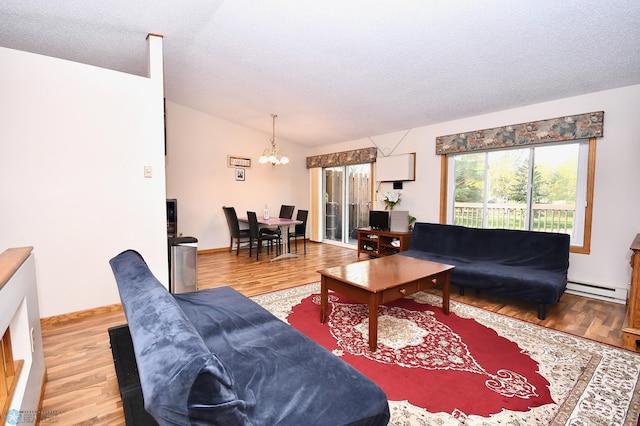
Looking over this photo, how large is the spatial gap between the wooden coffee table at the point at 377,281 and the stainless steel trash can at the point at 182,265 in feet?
5.20

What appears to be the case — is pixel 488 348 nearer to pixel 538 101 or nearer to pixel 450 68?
pixel 450 68

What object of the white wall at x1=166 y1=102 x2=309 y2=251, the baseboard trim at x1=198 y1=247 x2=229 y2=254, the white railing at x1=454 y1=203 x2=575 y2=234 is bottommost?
the baseboard trim at x1=198 y1=247 x2=229 y2=254

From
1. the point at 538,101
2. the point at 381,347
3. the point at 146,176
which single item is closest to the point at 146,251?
the point at 146,176

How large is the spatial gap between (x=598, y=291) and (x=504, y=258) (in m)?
0.99

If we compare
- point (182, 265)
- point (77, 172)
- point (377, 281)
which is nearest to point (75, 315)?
point (182, 265)

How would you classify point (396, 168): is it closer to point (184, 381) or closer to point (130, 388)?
point (130, 388)

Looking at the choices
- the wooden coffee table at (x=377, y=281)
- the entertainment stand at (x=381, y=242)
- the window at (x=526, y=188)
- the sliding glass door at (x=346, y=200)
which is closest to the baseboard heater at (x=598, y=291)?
the window at (x=526, y=188)

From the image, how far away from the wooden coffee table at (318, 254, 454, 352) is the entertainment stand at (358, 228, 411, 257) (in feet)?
5.24

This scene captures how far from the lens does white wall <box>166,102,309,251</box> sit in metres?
5.41

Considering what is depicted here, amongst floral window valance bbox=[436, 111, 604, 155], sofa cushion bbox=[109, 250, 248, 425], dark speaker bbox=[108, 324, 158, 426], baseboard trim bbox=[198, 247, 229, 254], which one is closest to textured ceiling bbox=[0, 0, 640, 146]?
floral window valance bbox=[436, 111, 604, 155]

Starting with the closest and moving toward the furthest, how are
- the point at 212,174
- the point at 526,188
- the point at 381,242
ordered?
the point at 526,188 < the point at 381,242 < the point at 212,174

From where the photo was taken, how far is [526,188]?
385 centimetres

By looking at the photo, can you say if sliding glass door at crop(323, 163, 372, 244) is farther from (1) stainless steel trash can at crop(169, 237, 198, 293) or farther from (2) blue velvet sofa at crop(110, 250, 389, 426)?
(2) blue velvet sofa at crop(110, 250, 389, 426)

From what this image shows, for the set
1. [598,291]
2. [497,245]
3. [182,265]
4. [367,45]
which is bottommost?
[598,291]
